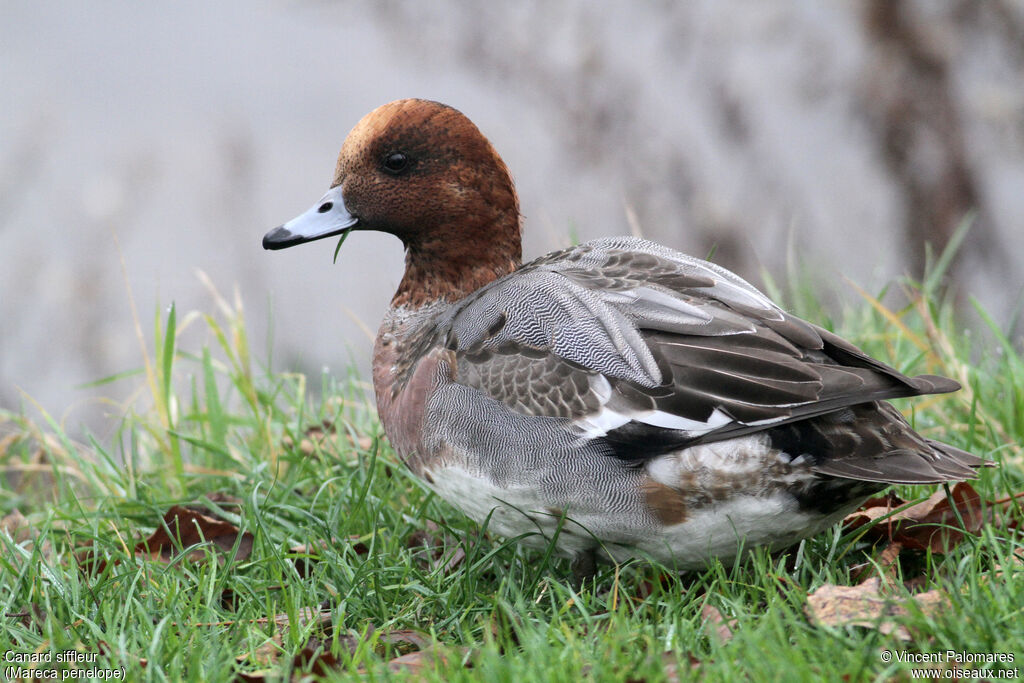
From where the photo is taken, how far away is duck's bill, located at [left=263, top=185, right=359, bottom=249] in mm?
3275

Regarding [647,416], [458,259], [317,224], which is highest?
[317,224]

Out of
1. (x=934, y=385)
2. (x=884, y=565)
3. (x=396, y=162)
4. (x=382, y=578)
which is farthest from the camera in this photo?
(x=396, y=162)

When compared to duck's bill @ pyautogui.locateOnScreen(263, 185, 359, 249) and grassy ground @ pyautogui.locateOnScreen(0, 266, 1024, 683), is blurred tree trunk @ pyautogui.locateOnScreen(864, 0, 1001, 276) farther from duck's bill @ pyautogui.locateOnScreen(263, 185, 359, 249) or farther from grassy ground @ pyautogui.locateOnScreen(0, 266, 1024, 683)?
duck's bill @ pyautogui.locateOnScreen(263, 185, 359, 249)

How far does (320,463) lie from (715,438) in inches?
62.0

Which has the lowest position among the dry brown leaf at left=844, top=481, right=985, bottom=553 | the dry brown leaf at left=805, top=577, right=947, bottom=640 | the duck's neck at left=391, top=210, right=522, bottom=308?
the dry brown leaf at left=844, top=481, right=985, bottom=553

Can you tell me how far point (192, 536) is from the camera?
336cm

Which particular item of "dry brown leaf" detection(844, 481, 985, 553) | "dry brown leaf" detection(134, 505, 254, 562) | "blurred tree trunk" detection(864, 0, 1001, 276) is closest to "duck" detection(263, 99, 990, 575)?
"dry brown leaf" detection(844, 481, 985, 553)

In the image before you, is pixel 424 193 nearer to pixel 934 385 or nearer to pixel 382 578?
pixel 382 578

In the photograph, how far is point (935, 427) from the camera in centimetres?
361

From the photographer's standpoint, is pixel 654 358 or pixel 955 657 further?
pixel 654 358

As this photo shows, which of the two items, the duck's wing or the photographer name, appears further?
the duck's wing

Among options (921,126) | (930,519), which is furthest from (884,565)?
(921,126)

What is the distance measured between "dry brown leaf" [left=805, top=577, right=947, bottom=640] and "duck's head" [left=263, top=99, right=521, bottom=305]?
4.87ft

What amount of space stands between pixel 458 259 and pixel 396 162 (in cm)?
35
